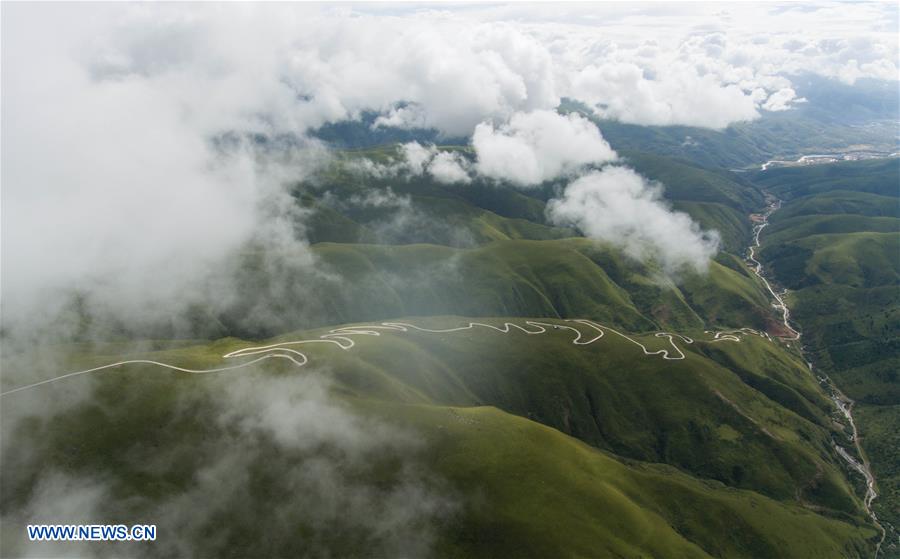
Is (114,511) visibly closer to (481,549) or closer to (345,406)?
(345,406)

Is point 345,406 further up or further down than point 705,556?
further up

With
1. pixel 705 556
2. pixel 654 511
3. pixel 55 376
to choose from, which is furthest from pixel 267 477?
pixel 705 556

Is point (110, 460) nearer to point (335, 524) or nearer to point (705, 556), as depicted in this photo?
point (335, 524)

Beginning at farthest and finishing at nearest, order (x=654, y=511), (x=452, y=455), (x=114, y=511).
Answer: (x=654, y=511)
(x=452, y=455)
(x=114, y=511)

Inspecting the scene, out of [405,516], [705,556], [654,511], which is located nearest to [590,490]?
[654,511]

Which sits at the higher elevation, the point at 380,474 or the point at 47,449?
the point at 47,449

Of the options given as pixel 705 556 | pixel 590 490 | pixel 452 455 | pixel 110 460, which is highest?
pixel 110 460

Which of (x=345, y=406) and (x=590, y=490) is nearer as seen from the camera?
(x=590, y=490)

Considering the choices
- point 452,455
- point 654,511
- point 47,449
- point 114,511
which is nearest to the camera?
point 114,511

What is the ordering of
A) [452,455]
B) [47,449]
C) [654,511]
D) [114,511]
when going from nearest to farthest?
[114,511]
[47,449]
[452,455]
[654,511]
